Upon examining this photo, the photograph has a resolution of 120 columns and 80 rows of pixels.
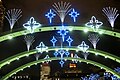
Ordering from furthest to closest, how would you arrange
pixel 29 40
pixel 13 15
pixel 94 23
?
pixel 29 40 → pixel 94 23 → pixel 13 15

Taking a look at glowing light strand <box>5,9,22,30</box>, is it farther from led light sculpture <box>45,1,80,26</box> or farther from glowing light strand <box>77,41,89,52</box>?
glowing light strand <box>77,41,89,52</box>

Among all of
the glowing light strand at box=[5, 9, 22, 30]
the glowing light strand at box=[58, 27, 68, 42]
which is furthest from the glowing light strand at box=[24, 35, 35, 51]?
the glowing light strand at box=[5, 9, 22, 30]

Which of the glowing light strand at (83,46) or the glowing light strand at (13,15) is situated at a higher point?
the glowing light strand at (13,15)

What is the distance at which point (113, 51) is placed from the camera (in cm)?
3772

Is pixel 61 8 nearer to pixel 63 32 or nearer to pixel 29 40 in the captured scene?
pixel 63 32

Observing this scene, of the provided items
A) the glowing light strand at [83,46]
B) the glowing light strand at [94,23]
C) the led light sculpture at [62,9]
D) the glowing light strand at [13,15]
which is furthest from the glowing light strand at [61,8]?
the glowing light strand at [83,46]

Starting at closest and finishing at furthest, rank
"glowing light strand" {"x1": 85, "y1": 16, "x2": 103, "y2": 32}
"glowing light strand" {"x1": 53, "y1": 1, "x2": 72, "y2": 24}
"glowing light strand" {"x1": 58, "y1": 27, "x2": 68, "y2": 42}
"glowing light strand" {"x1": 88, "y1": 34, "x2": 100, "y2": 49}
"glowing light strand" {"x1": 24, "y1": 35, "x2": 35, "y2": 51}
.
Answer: "glowing light strand" {"x1": 53, "y1": 1, "x2": 72, "y2": 24} < "glowing light strand" {"x1": 85, "y1": 16, "x2": 103, "y2": 32} < "glowing light strand" {"x1": 58, "y1": 27, "x2": 68, "y2": 42} < "glowing light strand" {"x1": 24, "y1": 35, "x2": 35, "y2": 51} < "glowing light strand" {"x1": 88, "y1": 34, "x2": 100, "y2": 49}

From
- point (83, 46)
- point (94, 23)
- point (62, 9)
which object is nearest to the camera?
point (62, 9)

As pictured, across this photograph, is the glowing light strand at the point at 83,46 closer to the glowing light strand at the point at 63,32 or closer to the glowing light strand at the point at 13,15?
the glowing light strand at the point at 63,32

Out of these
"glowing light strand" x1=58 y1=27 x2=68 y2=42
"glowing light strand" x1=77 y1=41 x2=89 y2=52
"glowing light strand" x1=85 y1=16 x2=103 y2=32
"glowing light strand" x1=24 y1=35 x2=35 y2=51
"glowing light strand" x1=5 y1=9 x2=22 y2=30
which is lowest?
"glowing light strand" x1=77 y1=41 x2=89 y2=52

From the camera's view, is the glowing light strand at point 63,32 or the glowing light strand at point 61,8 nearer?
the glowing light strand at point 61,8

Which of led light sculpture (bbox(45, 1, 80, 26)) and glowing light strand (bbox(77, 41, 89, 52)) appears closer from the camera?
led light sculpture (bbox(45, 1, 80, 26))

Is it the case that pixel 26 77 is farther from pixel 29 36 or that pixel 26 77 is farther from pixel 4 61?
pixel 29 36

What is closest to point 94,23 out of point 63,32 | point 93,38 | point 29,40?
point 63,32
